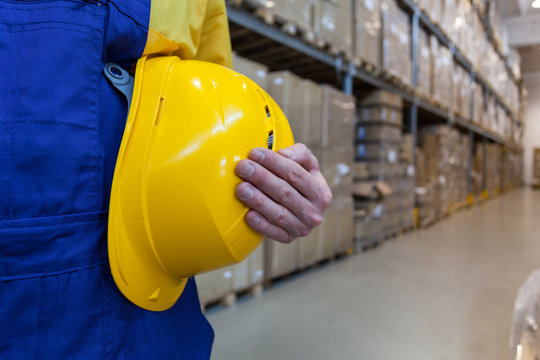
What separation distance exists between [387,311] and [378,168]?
7.87 ft

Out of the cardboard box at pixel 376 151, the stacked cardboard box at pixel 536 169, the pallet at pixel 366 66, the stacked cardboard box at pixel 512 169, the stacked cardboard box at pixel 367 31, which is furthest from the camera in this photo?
the stacked cardboard box at pixel 536 169

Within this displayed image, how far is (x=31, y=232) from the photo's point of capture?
48 centimetres

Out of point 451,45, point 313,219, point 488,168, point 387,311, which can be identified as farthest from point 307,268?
point 488,168

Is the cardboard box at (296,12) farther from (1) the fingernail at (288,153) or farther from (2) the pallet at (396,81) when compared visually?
(1) the fingernail at (288,153)

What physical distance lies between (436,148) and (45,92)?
6942 millimetres

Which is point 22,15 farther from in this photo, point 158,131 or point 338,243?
point 338,243

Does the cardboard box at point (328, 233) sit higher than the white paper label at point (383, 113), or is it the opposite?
the white paper label at point (383, 113)

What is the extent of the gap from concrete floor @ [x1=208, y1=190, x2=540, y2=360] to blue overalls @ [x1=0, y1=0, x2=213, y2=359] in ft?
4.84

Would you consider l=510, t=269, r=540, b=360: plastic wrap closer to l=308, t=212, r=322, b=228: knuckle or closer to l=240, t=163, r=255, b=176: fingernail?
l=308, t=212, r=322, b=228: knuckle

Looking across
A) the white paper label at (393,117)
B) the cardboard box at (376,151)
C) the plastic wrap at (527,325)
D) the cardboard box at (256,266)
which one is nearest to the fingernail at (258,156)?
the plastic wrap at (527,325)

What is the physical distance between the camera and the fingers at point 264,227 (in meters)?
0.63

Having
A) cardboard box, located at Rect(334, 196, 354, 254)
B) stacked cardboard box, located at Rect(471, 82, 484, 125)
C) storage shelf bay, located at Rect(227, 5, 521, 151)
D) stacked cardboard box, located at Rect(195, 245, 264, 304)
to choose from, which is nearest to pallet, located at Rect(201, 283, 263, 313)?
stacked cardboard box, located at Rect(195, 245, 264, 304)

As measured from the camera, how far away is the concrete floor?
6.31ft

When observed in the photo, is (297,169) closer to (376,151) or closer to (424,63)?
(376,151)
